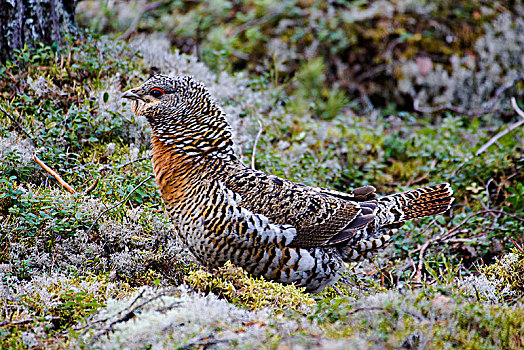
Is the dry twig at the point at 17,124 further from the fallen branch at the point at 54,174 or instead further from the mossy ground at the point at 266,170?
the fallen branch at the point at 54,174

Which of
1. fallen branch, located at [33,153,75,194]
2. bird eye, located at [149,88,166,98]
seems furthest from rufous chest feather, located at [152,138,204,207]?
fallen branch, located at [33,153,75,194]

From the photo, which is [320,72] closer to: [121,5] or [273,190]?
[121,5]

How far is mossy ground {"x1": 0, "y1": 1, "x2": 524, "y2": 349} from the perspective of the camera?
3.04 meters

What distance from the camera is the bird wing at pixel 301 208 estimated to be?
4.01 metres

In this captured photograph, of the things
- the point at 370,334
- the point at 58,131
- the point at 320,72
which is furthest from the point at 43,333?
the point at 320,72

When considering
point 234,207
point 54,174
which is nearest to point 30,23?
point 54,174

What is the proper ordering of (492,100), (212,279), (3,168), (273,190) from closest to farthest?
(212,279) → (273,190) → (3,168) → (492,100)

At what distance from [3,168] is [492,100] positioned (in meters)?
7.11

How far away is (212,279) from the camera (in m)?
3.81

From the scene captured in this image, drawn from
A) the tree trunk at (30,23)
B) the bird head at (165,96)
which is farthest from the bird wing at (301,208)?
the tree trunk at (30,23)

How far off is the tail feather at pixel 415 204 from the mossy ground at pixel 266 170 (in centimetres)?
49

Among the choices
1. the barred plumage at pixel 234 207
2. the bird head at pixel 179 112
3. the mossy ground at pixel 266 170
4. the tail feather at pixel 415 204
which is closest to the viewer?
the mossy ground at pixel 266 170

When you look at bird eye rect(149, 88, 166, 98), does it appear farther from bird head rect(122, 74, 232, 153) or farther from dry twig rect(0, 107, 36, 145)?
dry twig rect(0, 107, 36, 145)

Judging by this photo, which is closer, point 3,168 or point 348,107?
point 3,168
